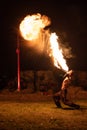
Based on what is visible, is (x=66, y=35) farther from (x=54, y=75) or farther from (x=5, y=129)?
(x=5, y=129)

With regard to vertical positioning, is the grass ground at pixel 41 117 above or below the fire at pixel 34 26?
below

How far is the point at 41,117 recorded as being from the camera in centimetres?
1332

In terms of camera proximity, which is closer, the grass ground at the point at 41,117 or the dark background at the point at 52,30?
the grass ground at the point at 41,117

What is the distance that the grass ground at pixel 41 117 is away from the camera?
11.5 m

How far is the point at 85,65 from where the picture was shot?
26812 mm

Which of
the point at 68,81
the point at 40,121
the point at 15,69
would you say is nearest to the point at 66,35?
the point at 15,69

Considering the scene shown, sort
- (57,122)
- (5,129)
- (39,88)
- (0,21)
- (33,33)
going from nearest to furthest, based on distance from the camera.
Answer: (5,129) < (57,122) < (33,33) < (39,88) < (0,21)

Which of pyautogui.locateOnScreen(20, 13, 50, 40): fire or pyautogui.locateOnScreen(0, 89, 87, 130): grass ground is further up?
pyautogui.locateOnScreen(20, 13, 50, 40): fire

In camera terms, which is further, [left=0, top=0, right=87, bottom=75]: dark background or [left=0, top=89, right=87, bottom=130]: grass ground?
[left=0, top=0, right=87, bottom=75]: dark background

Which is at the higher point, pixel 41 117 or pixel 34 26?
pixel 34 26

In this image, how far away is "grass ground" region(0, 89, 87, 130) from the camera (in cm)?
1152

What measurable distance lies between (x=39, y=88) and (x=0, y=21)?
29.1 feet

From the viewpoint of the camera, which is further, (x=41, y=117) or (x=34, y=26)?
(x=34, y=26)

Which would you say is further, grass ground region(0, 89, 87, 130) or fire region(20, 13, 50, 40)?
fire region(20, 13, 50, 40)
